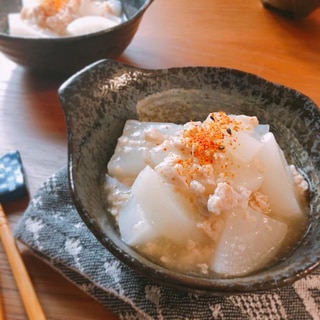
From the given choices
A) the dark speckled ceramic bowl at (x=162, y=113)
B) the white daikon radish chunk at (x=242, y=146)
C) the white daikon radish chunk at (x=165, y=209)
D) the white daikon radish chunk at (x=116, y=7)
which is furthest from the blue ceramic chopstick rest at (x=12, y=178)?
the white daikon radish chunk at (x=116, y=7)

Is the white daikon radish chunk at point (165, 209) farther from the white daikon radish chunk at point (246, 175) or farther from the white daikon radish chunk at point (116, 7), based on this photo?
the white daikon radish chunk at point (116, 7)

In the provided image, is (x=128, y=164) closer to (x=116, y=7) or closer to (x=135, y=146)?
(x=135, y=146)

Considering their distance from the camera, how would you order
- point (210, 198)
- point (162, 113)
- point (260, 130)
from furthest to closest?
point (162, 113), point (260, 130), point (210, 198)

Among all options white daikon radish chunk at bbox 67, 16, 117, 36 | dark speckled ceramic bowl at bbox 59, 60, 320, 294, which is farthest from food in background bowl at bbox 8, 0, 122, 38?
dark speckled ceramic bowl at bbox 59, 60, 320, 294

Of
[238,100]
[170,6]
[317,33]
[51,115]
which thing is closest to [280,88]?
[238,100]

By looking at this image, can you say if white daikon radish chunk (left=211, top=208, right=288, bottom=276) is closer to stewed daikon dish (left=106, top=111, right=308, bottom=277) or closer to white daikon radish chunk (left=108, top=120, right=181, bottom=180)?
stewed daikon dish (left=106, top=111, right=308, bottom=277)

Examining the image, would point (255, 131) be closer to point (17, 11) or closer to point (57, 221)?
point (57, 221)

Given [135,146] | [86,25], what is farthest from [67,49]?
[135,146]

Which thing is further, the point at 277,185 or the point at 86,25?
the point at 86,25
